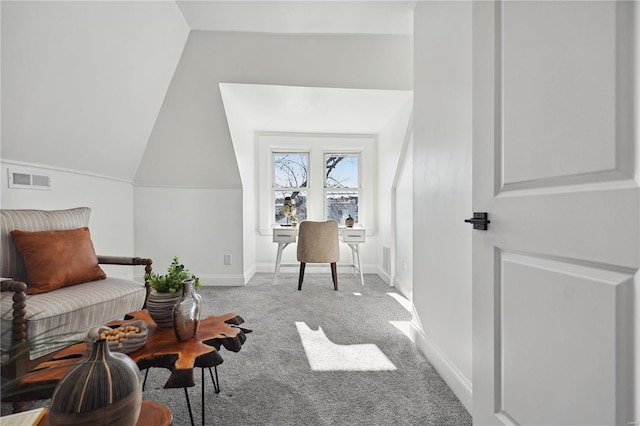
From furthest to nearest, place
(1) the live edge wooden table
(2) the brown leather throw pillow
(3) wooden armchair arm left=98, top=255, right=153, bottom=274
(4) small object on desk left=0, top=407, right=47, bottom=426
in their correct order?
(3) wooden armchair arm left=98, top=255, right=153, bottom=274
(2) the brown leather throw pillow
(1) the live edge wooden table
(4) small object on desk left=0, top=407, right=47, bottom=426

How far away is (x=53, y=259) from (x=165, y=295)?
1015 mm

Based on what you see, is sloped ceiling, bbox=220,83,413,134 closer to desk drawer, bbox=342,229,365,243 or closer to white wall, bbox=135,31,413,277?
white wall, bbox=135,31,413,277

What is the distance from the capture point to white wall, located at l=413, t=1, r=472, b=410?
1521mm

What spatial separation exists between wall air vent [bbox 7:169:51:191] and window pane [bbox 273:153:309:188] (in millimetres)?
2739

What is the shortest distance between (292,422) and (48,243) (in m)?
1.78

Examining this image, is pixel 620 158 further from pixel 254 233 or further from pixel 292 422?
pixel 254 233

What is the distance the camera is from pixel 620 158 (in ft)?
2.10

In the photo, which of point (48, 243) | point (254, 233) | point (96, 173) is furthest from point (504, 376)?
point (254, 233)

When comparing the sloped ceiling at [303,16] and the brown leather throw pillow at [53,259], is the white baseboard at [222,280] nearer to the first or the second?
the brown leather throw pillow at [53,259]

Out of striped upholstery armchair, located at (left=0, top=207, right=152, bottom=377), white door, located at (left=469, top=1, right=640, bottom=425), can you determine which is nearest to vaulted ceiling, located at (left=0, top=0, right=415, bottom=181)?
striped upholstery armchair, located at (left=0, top=207, right=152, bottom=377)

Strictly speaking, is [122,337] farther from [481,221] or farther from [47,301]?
[481,221]

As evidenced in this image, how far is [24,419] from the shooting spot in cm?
75

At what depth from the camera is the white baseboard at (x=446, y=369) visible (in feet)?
4.80

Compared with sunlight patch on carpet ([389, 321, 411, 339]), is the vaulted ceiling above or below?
above
